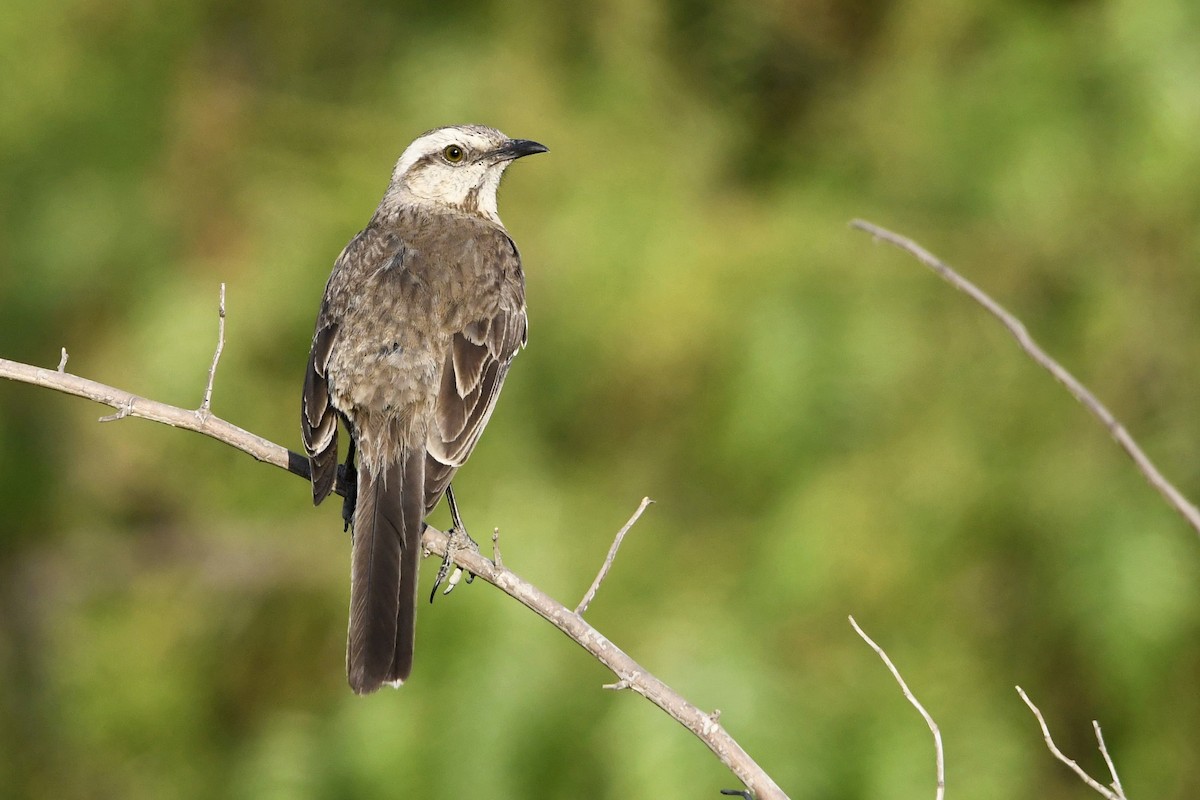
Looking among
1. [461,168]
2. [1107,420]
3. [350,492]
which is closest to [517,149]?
[461,168]

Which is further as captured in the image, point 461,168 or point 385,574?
point 461,168

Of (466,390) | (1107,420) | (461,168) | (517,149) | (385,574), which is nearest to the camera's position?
(1107,420)

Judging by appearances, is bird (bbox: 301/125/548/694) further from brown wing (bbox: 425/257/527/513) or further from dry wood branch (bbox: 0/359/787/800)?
dry wood branch (bbox: 0/359/787/800)

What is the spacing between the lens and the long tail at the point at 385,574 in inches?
192

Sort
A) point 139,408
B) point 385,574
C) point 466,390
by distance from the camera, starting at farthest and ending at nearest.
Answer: point 466,390 → point 385,574 → point 139,408

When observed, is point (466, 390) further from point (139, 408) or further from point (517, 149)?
point (517, 149)

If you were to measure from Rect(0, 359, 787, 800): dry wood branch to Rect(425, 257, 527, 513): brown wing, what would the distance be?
0.25 metres

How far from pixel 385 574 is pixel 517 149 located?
2514 millimetres

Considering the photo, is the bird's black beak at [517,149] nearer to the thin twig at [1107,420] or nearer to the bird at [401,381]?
the bird at [401,381]

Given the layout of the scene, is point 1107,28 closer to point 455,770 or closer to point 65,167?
point 455,770

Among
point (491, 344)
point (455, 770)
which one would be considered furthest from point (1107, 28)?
point (455, 770)

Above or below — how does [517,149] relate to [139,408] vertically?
above

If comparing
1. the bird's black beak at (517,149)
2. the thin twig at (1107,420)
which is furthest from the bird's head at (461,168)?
the thin twig at (1107,420)

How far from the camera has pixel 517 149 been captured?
6777 mm
